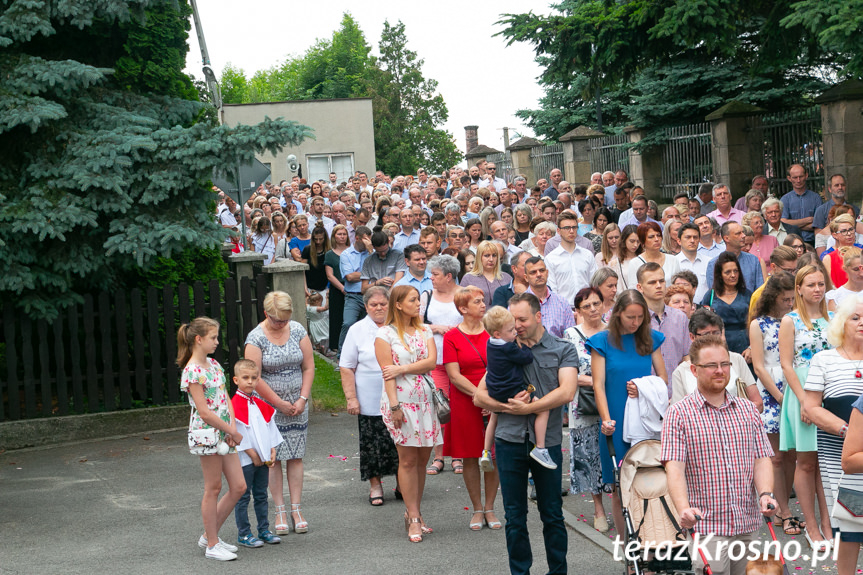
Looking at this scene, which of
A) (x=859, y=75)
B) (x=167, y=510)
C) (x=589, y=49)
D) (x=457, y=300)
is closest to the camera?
(x=457, y=300)

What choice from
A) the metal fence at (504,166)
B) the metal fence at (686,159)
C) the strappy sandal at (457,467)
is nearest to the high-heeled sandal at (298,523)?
the strappy sandal at (457,467)

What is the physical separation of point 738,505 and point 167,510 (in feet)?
17.2

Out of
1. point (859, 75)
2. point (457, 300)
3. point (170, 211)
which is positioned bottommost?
point (457, 300)

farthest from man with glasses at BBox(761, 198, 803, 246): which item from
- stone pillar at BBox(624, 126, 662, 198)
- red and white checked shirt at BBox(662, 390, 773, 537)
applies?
stone pillar at BBox(624, 126, 662, 198)

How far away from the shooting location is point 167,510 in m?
8.88

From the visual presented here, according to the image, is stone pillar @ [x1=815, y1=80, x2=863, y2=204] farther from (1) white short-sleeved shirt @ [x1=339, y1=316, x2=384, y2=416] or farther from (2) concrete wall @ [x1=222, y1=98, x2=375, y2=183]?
(2) concrete wall @ [x1=222, y1=98, x2=375, y2=183]

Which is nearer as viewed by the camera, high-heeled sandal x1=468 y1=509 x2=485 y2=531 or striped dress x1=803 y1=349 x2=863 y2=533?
striped dress x1=803 y1=349 x2=863 y2=533

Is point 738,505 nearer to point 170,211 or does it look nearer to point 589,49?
point 170,211

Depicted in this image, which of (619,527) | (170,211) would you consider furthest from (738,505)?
(170,211)

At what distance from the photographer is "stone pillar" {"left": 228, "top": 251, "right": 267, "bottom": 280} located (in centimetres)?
1306

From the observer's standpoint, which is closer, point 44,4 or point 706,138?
point 44,4

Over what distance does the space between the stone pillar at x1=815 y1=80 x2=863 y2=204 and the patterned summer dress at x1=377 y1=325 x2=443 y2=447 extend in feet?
39.5

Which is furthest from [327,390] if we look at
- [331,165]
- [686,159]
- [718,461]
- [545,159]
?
[331,165]

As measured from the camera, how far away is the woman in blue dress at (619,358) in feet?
22.9
